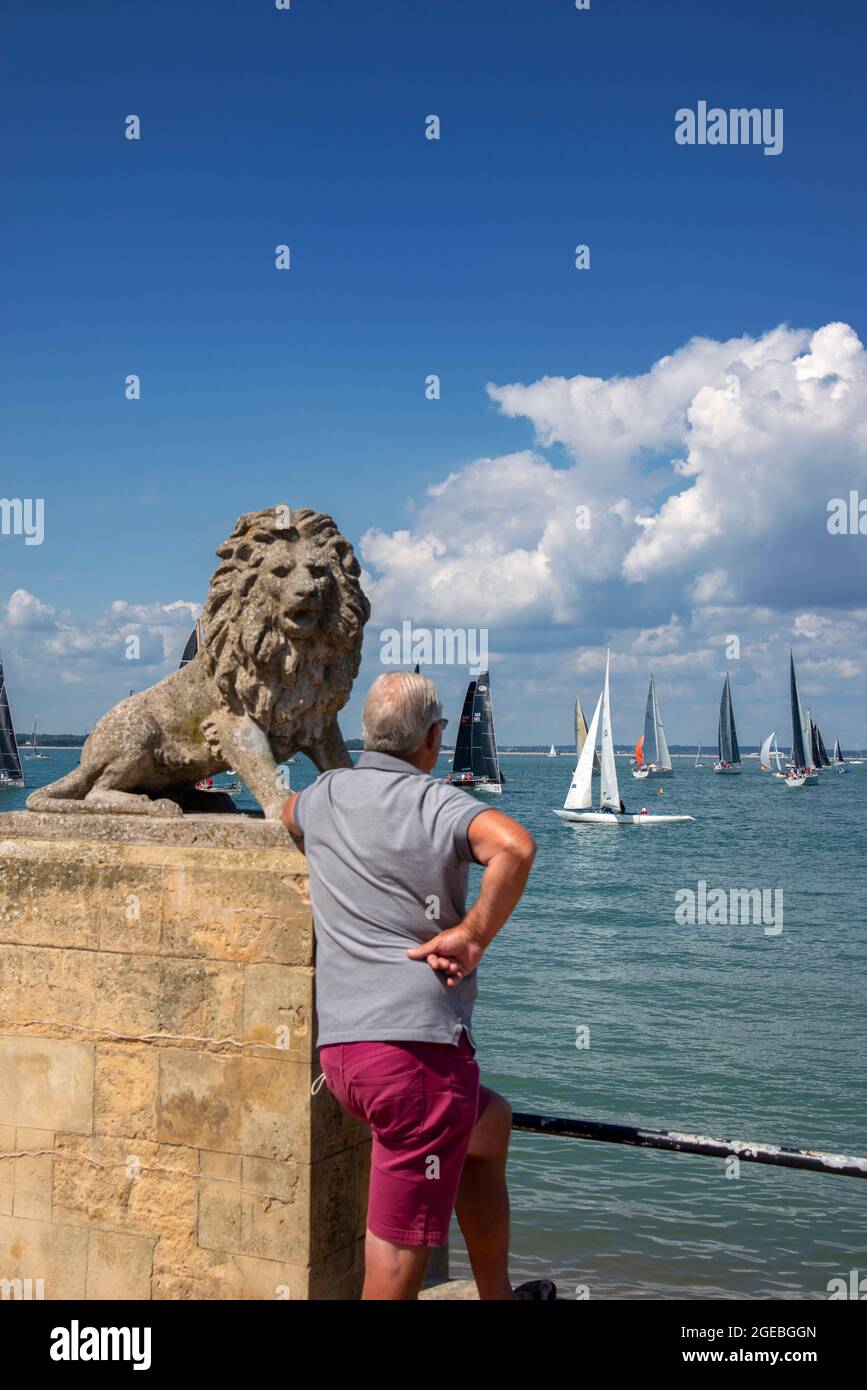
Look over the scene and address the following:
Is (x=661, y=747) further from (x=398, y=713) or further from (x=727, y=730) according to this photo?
(x=398, y=713)

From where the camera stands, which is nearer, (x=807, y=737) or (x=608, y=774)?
(x=608, y=774)

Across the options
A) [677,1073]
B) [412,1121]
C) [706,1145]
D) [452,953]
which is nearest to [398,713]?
[452,953]

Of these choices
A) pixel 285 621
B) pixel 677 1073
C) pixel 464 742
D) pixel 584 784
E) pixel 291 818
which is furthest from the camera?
pixel 464 742

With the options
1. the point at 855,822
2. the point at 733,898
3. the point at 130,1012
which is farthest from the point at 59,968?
the point at 855,822

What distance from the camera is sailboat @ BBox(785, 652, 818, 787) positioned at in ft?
264

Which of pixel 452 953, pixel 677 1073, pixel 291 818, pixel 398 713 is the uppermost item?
pixel 398 713

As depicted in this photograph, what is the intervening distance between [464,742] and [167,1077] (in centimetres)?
5779

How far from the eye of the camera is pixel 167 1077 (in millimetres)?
3453

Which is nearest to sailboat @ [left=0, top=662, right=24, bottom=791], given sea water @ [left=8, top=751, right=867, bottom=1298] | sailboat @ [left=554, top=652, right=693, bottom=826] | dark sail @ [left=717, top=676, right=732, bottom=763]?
sailboat @ [left=554, top=652, right=693, bottom=826]

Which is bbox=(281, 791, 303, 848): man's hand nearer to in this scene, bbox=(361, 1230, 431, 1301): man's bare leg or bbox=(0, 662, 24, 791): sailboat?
bbox=(361, 1230, 431, 1301): man's bare leg

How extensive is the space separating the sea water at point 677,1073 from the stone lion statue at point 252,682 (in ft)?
15.9

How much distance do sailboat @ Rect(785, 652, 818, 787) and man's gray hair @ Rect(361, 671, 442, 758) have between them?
3081 inches

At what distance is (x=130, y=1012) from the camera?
3.53 m
